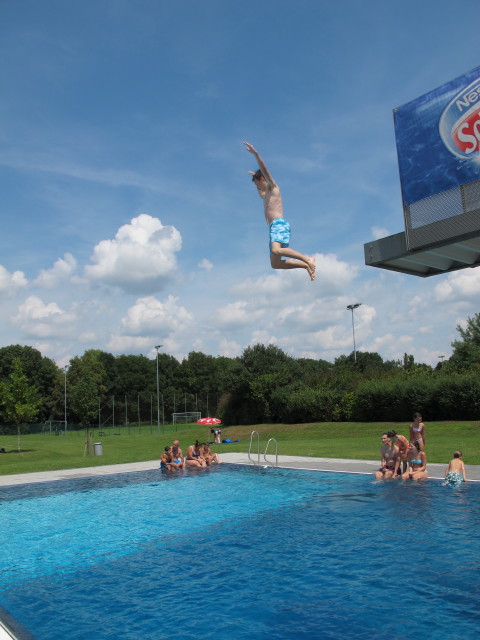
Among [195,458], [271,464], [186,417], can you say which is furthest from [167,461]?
[186,417]

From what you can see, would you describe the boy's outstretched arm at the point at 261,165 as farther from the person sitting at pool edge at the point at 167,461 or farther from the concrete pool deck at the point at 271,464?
the person sitting at pool edge at the point at 167,461

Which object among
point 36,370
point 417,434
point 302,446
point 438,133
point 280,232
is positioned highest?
point 36,370

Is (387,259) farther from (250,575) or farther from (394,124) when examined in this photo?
(250,575)

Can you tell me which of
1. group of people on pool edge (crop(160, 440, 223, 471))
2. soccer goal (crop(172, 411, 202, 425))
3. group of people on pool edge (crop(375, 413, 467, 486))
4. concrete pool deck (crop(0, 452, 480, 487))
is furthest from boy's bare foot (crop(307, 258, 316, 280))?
soccer goal (crop(172, 411, 202, 425))

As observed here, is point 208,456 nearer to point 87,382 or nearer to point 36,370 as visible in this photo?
point 87,382

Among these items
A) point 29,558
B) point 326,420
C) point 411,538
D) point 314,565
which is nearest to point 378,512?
point 411,538

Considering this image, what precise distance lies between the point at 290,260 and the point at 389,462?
8794mm

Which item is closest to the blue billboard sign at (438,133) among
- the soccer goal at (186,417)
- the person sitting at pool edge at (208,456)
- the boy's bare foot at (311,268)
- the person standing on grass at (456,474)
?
the boy's bare foot at (311,268)

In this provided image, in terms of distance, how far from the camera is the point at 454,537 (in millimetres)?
8609

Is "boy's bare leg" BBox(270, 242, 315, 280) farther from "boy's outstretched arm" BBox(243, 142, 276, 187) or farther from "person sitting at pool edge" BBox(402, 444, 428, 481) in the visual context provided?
"person sitting at pool edge" BBox(402, 444, 428, 481)

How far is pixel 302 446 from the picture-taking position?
24875mm

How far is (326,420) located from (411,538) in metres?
32.4

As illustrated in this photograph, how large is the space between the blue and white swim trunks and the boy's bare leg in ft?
0.24

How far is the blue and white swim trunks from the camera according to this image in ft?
Result: 23.8
